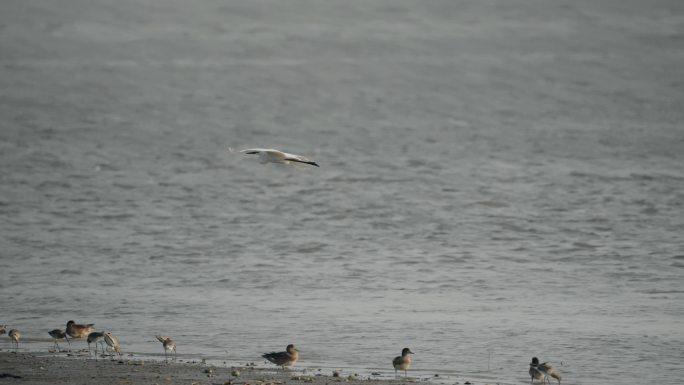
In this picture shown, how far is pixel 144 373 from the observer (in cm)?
916

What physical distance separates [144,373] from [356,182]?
12309 mm

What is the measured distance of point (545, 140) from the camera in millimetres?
23688

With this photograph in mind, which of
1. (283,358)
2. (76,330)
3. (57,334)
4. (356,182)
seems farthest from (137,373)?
(356,182)

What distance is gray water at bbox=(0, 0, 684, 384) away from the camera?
1184 cm

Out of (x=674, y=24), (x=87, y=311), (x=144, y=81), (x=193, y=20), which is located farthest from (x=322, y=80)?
(x=87, y=311)

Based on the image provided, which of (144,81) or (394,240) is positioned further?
(144,81)

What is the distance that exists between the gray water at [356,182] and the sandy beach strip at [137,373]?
0.64m

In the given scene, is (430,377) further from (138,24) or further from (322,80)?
(138,24)

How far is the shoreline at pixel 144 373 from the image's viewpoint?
880 cm

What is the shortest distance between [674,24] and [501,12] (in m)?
4.99

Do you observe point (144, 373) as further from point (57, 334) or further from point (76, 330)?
point (57, 334)

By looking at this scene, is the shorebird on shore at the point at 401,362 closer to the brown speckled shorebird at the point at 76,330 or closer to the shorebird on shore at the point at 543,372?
the shorebird on shore at the point at 543,372

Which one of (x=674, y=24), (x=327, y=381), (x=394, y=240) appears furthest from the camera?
(x=674, y=24)

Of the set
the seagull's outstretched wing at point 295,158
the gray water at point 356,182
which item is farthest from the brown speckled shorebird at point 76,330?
the seagull's outstretched wing at point 295,158
